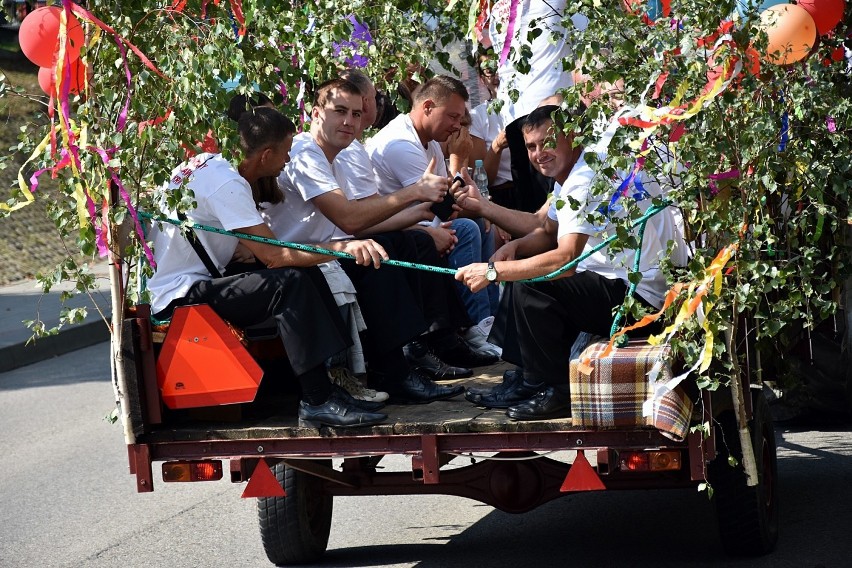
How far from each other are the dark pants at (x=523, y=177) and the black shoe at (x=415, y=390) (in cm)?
197

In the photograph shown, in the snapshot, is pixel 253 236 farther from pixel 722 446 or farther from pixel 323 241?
pixel 722 446

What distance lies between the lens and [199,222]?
17.2 feet

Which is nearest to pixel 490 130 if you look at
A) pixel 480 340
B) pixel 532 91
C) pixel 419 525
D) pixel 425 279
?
pixel 532 91

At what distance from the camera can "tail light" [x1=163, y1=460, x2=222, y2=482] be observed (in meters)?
4.86

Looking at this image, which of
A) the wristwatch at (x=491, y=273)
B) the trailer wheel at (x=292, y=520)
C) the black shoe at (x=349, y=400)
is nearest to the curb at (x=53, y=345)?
the trailer wheel at (x=292, y=520)

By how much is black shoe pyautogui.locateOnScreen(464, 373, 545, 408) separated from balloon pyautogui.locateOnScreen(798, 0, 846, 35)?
1798 mm

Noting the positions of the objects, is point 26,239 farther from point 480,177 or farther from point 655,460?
point 655,460

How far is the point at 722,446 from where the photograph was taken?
16.0 ft

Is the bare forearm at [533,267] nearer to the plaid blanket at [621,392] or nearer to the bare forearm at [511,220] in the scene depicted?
the plaid blanket at [621,392]

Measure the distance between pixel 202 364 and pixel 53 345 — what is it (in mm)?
8088

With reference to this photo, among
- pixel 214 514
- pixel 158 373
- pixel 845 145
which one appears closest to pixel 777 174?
pixel 845 145

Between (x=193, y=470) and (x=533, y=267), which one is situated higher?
(x=533, y=267)

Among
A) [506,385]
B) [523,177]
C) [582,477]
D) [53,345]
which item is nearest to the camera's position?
[582,477]

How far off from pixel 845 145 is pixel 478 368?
2242 millimetres
